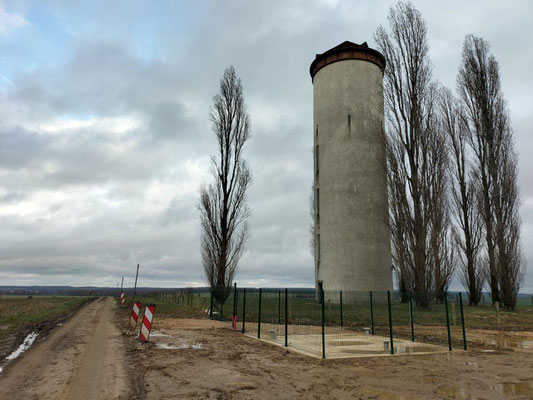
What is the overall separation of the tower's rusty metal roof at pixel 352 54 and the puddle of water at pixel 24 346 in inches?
1083

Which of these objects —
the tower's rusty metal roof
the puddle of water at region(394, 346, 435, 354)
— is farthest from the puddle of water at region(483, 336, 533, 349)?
the tower's rusty metal roof

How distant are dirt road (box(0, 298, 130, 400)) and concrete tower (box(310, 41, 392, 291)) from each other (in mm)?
19152

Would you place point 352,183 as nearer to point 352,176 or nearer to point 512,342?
point 352,176

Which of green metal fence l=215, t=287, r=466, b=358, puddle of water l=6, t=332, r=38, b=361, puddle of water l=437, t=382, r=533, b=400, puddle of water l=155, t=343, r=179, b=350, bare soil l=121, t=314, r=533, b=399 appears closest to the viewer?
puddle of water l=437, t=382, r=533, b=400

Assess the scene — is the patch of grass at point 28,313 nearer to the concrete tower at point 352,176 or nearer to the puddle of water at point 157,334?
the puddle of water at point 157,334

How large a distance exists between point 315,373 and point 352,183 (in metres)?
21.6

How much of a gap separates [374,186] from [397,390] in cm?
2285

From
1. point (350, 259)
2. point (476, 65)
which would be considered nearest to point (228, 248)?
point (350, 259)

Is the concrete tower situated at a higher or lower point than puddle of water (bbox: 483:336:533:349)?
higher

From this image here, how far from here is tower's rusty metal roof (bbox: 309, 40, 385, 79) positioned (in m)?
30.2

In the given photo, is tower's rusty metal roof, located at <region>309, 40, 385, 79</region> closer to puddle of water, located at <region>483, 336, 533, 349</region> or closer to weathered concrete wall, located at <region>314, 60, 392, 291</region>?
weathered concrete wall, located at <region>314, 60, 392, 291</region>

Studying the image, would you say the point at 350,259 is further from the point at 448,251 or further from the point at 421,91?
the point at 421,91

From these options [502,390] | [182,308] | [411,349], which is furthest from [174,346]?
[182,308]

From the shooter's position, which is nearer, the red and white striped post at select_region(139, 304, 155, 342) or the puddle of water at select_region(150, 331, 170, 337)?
the red and white striped post at select_region(139, 304, 155, 342)
